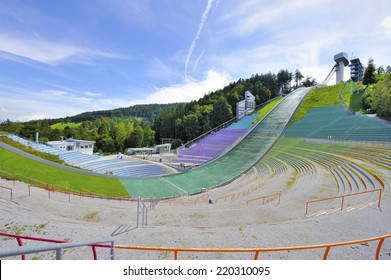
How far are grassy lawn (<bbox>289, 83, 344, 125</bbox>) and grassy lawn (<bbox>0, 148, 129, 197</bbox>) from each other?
39014mm

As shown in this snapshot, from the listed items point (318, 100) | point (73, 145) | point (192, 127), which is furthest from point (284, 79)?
point (73, 145)

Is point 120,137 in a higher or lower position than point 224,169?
higher

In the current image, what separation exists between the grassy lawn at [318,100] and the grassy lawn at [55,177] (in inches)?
1536

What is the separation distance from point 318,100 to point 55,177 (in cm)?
5674

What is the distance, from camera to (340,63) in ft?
245

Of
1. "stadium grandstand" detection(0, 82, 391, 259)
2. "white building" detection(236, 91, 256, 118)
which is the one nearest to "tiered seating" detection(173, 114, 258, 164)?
"stadium grandstand" detection(0, 82, 391, 259)

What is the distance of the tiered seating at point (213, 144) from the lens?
38.9m

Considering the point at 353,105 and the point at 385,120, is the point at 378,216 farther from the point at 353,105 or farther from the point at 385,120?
the point at 353,105

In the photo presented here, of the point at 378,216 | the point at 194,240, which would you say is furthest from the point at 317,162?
the point at 194,240

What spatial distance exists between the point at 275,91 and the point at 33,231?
256 feet

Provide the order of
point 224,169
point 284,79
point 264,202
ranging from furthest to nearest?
point 284,79 < point 224,169 < point 264,202

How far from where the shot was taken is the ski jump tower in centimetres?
7325

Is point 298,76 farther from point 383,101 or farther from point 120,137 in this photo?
point 120,137

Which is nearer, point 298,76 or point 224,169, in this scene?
point 224,169
